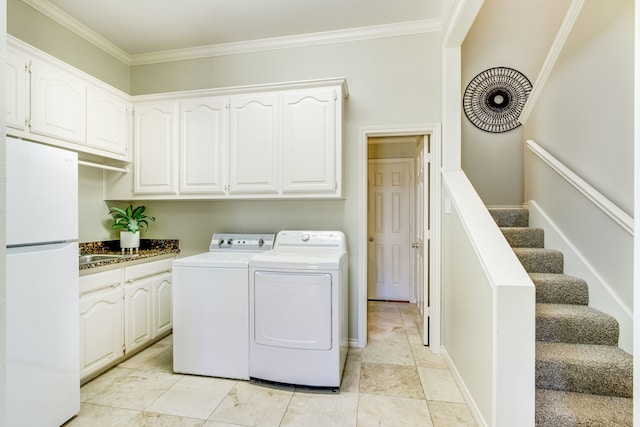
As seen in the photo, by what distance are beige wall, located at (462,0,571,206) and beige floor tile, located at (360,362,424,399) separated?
6.81 feet

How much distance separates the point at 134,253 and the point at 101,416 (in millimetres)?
1334

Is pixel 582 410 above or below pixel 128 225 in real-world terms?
below

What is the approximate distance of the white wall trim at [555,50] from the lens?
2260 millimetres

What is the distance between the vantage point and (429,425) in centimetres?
166

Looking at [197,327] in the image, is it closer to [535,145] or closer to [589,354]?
[589,354]

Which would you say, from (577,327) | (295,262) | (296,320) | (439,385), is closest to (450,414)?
(439,385)

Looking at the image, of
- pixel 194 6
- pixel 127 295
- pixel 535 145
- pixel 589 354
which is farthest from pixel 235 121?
pixel 589 354

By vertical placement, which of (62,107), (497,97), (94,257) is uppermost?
(497,97)

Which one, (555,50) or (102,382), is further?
(555,50)

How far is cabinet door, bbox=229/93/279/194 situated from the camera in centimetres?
245

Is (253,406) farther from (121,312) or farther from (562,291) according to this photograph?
(562,291)

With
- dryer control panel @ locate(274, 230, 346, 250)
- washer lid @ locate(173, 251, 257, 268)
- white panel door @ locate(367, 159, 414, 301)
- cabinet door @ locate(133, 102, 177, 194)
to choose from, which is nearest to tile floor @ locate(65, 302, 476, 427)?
washer lid @ locate(173, 251, 257, 268)

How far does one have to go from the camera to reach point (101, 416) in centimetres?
175

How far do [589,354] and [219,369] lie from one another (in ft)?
7.97
